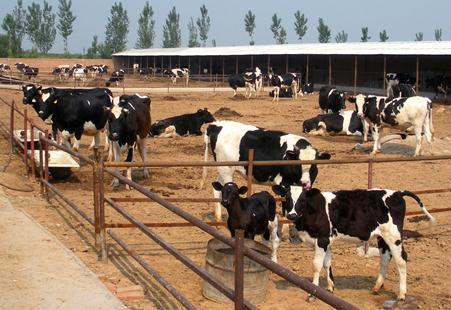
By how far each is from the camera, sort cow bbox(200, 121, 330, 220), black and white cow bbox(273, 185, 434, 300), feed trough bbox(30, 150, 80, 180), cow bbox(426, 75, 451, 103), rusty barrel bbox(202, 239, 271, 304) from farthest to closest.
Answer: cow bbox(426, 75, 451, 103), feed trough bbox(30, 150, 80, 180), cow bbox(200, 121, 330, 220), black and white cow bbox(273, 185, 434, 300), rusty barrel bbox(202, 239, 271, 304)

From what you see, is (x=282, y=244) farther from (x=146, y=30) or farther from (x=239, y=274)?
(x=146, y=30)

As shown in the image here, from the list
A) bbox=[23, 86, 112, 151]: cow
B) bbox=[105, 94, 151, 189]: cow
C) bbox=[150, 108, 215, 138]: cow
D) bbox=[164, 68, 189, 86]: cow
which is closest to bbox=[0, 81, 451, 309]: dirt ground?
bbox=[105, 94, 151, 189]: cow

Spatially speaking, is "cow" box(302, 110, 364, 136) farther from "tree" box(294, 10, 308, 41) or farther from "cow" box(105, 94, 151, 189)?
"tree" box(294, 10, 308, 41)

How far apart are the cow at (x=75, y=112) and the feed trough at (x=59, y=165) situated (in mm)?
1861

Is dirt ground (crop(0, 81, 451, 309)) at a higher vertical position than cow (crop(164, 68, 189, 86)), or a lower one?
lower

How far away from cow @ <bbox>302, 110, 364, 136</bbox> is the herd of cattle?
0.68m

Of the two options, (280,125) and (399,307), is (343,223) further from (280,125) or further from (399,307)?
(280,125)

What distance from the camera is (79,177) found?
41.6 feet

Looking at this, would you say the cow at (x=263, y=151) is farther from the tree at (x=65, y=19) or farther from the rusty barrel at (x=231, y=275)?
the tree at (x=65, y=19)

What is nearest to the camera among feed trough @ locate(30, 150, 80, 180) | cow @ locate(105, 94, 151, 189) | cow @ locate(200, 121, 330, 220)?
cow @ locate(200, 121, 330, 220)

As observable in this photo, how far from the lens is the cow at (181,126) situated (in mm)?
19500

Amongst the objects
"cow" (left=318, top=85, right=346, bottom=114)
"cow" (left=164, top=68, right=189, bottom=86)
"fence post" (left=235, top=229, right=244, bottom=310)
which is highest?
"cow" (left=164, top=68, right=189, bottom=86)

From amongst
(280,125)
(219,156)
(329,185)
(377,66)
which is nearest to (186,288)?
(219,156)

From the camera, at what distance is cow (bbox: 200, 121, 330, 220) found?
884cm
